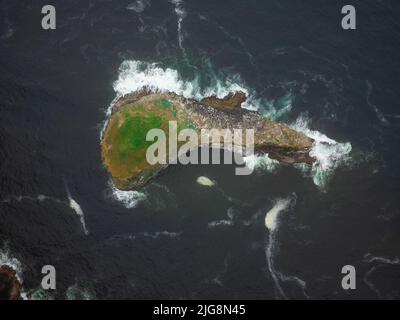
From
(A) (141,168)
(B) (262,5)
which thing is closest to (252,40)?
(B) (262,5)

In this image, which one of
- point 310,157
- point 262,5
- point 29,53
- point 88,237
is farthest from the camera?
point 262,5

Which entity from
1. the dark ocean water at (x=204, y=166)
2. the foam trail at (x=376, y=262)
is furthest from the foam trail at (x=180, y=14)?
the foam trail at (x=376, y=262)

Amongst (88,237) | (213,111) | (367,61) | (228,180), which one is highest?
(367,61)

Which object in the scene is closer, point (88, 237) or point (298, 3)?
point (88, 237)

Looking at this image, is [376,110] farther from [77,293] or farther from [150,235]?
[77,293]

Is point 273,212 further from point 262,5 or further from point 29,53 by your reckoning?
point 29,53

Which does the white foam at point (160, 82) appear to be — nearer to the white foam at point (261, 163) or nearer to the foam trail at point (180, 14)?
the foam trail at point (180, 14)

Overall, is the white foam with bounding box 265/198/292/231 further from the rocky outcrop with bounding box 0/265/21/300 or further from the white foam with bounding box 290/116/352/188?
the rocky outcrop with bounding box 0/265/21/300
